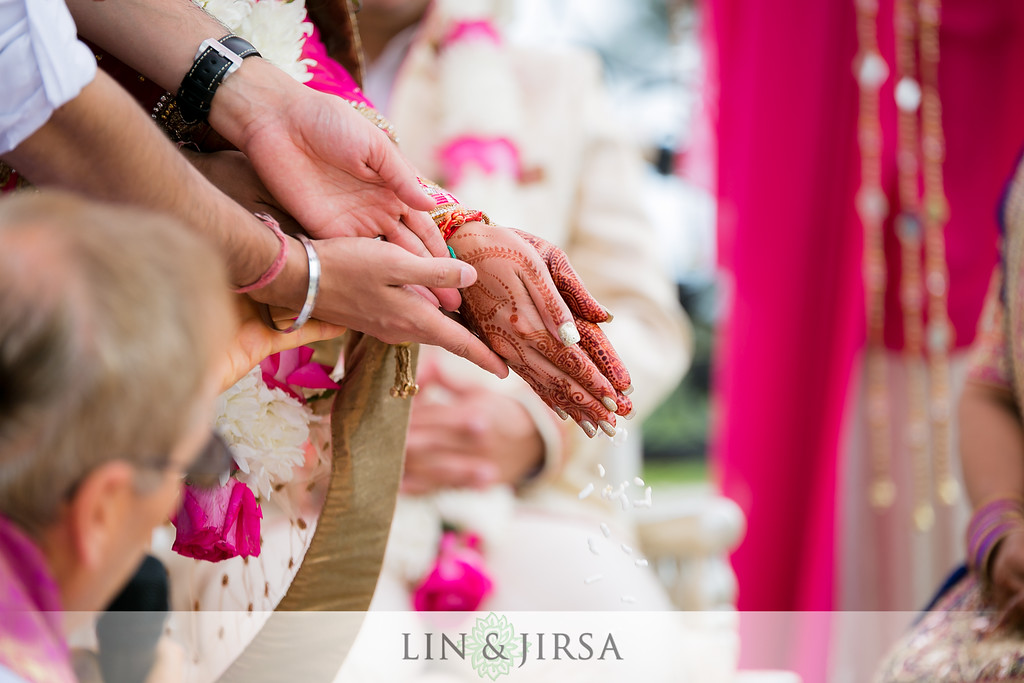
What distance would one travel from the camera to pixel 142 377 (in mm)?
442

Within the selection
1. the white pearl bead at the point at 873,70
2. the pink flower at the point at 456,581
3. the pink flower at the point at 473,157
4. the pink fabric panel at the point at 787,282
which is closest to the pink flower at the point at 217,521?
the pink flower at the point at 456,581

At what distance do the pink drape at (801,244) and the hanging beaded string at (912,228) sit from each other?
35mm

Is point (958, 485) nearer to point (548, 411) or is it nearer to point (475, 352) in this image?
point (548, 411)

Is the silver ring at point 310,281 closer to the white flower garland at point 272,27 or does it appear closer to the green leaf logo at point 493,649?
the white flower garland at point 272,27

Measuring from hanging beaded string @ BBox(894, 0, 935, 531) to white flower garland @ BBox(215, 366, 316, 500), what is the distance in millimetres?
1683

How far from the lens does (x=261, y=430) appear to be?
848 mm

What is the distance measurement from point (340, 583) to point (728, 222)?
1.70m

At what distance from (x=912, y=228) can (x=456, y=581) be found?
138 cm

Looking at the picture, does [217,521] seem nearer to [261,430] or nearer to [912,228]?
[261,430]

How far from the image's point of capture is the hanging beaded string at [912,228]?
2096 millimetres

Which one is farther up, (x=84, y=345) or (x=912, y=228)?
(x=912, y=228)

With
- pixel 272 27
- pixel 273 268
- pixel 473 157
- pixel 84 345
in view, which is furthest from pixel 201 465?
pixel 473 157

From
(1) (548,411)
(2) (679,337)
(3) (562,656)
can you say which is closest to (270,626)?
(3) (562,656)

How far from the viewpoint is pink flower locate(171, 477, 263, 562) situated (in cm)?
79
